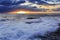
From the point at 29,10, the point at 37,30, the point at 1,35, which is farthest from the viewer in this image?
the point at 29,10

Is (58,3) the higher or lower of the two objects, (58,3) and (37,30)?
the higher

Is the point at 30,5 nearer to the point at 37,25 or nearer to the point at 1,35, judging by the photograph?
the point at 37,25

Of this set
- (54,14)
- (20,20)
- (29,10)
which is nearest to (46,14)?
(54,14)

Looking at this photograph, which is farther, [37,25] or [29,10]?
[29,10]

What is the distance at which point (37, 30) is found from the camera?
72.8 inches

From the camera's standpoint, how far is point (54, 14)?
6.93 feet

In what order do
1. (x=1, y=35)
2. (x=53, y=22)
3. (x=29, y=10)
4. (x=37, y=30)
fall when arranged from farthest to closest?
1. (x=29, y=10)
2. (x=53, y=22)
3. (x=37, y=30)
4. (x=1, y=35)

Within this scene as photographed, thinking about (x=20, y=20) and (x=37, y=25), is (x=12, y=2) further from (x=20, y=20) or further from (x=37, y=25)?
(x=37, y=25)

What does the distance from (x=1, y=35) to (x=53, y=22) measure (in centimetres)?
72

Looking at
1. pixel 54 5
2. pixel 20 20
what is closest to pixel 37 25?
pixel 20 20

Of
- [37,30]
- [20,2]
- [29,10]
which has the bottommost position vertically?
[37,30]

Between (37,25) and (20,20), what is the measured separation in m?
0.26

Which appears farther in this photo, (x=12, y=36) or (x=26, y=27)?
(x=26, y=27)

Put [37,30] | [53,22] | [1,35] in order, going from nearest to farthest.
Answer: [1,35] → [37,30] → [53,22]
